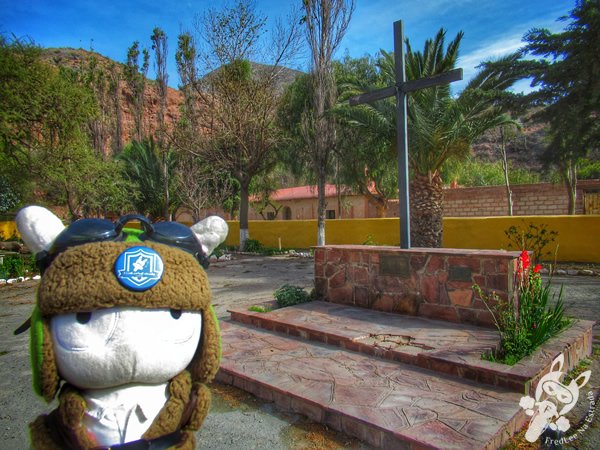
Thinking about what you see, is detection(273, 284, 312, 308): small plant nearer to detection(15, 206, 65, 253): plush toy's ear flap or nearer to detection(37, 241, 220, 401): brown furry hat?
detection(37, 241, 220, 401): brown furry hat

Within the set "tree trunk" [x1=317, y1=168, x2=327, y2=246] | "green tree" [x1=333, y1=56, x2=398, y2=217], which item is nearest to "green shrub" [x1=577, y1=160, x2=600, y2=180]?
"green tree" [x1=333, y1=56, x2=398, y2=217]

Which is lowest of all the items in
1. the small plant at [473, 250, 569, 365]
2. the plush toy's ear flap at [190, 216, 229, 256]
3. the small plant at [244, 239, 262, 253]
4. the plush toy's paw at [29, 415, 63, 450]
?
the small plant at [244, 239, 262, 253]

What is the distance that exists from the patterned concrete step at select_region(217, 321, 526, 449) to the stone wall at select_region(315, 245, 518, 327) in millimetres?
1570

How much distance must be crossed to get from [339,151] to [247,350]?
15.5m

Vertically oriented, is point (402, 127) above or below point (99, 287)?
above

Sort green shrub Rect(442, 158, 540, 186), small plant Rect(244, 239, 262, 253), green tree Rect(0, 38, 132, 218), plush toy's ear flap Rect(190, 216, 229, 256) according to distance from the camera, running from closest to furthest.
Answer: plush toy's ear flap Rect(190, 216, 229, 256), green tree Rect(0, 38, 132, 218), small plant Rect(244, 239, 262, 253), green shrub Rect(442, 158, 540, 186)

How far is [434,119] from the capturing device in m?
10.9

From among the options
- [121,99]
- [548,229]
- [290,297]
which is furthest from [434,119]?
[121,99]

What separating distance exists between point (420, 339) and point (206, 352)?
3448 millimetres

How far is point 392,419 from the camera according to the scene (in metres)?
3.09

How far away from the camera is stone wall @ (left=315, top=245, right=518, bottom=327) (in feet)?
16.9

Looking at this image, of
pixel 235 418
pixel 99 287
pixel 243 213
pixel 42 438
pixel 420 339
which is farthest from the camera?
pixel 243 213

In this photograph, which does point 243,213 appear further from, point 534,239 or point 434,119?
point 534,239

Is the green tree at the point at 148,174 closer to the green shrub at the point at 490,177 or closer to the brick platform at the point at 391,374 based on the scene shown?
the brick platform at the point at 391,374
